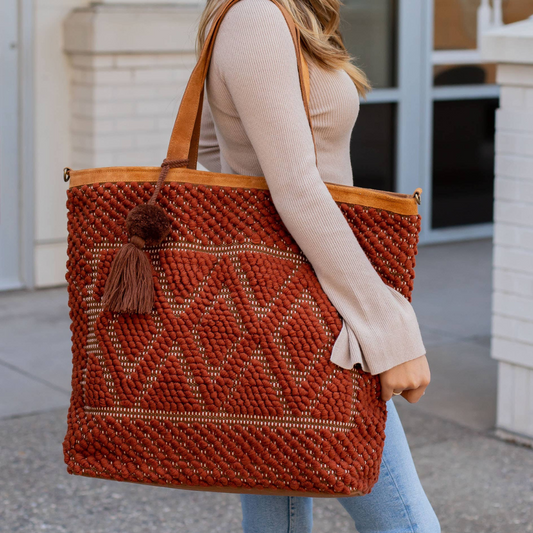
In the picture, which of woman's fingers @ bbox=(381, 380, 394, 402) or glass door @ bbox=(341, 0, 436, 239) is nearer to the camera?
A: woman's fingers @ bbox=(381, 380, 394, 402)

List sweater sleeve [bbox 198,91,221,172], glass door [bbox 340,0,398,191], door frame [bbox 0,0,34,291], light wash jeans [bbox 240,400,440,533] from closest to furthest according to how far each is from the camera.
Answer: light wash jeans [bbox 240,400,440,533]
sweater sleeve [bbox 198,91,221,172]
door frame [bbox 0,0,34,291]
glass door [bbox 340,0,398,191]

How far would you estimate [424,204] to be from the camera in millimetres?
7793

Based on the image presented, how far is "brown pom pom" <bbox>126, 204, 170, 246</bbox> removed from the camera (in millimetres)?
1661

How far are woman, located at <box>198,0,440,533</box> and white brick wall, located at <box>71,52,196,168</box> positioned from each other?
427cm

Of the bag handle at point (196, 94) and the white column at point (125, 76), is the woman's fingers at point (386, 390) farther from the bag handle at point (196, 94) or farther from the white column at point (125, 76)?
the white column at point (125, 76)

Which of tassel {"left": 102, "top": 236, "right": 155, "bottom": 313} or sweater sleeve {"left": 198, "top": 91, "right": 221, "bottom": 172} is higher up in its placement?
sweater sleeve {"left": 198, "top": 91, "right": 221, "bottom": 172}

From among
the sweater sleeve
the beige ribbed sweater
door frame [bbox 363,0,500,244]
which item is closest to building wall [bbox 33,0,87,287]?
door frame [bbox 363,0,500,244]

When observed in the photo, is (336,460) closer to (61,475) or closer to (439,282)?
(61,475)

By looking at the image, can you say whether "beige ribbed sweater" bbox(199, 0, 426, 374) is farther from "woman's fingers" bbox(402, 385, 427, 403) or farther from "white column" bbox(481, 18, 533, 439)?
"white column" bbox(481, 18, 533, 439)

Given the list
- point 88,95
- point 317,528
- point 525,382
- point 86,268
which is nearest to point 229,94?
point 86,268

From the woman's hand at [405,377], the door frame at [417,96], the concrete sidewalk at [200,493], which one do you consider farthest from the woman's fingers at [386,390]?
the door frame at [417,96]

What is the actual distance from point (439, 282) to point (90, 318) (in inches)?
202

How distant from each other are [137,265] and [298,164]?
336mm

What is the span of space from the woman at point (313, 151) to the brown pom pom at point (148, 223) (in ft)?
0.66
